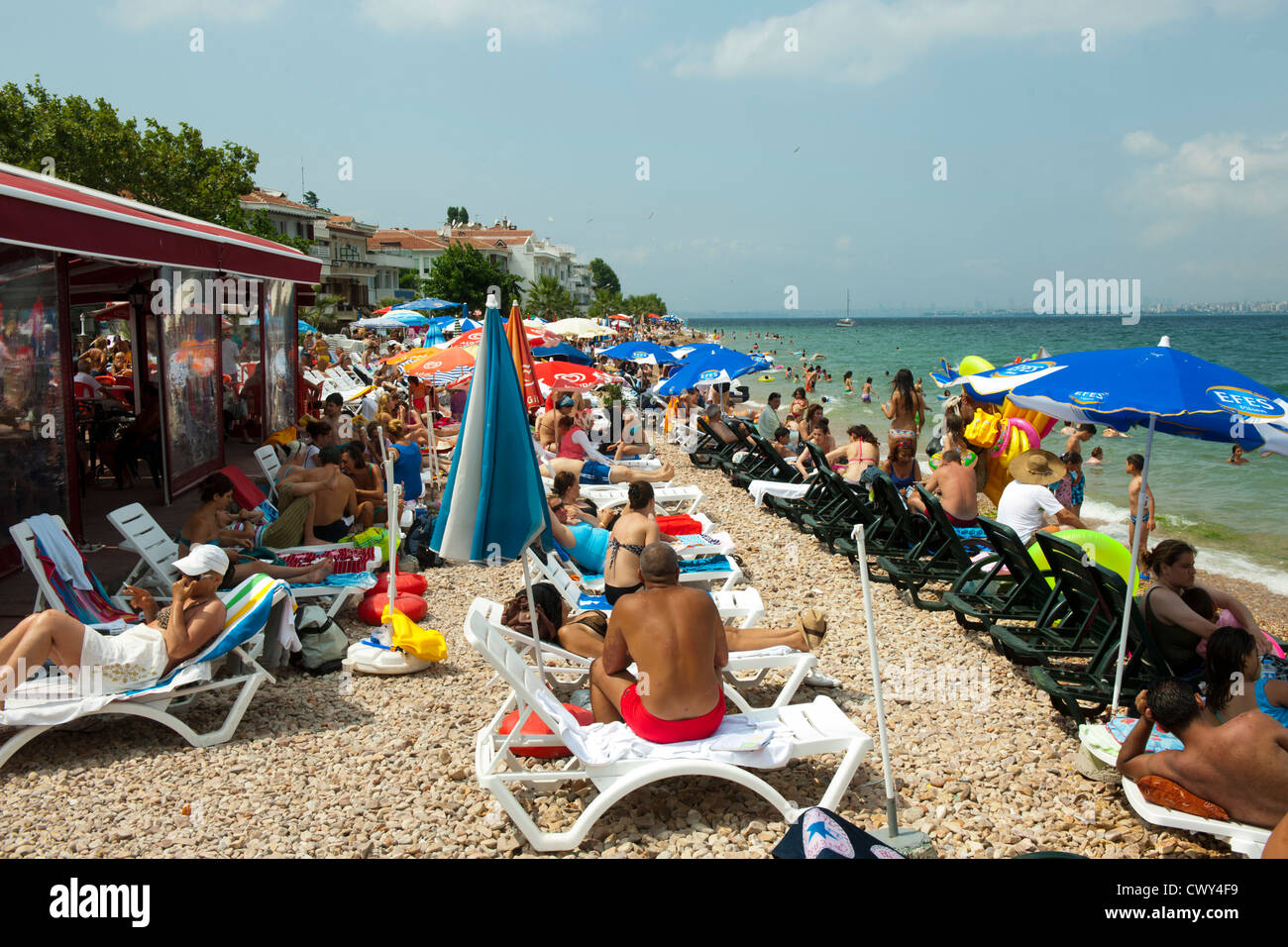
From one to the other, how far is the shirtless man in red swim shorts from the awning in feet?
13.1

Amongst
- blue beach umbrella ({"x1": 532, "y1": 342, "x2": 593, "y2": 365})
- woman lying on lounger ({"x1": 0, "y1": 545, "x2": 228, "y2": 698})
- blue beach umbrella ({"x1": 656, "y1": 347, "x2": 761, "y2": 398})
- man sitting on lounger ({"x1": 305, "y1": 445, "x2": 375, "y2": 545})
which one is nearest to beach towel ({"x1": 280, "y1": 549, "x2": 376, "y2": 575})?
man sitting on lounger ({"x1": 305, "y1": 445, "x2": 375, "y2": 545})

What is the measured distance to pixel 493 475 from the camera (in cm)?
395

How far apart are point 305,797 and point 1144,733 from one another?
11.3 feet

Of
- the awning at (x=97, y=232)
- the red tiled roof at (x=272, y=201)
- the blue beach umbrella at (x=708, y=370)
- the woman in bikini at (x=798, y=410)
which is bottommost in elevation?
the woman in bikini at (x=798, y=410)

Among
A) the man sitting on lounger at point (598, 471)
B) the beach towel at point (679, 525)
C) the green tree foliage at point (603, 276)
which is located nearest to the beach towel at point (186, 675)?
the beach towel at point (679, 525)

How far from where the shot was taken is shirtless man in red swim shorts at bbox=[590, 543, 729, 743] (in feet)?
11.4

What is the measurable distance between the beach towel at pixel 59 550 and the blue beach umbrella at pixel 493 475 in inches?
94.5

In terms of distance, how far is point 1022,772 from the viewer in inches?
158

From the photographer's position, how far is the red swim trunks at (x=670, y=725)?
3.48m

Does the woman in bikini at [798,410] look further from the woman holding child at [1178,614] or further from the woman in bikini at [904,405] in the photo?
the woman holding child at [1178,614]

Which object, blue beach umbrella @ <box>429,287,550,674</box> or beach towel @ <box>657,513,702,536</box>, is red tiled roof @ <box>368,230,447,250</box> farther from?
blue beach umbrella @ <box>429,287,550,674</box>

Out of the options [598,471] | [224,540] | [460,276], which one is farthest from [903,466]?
[460,276]
